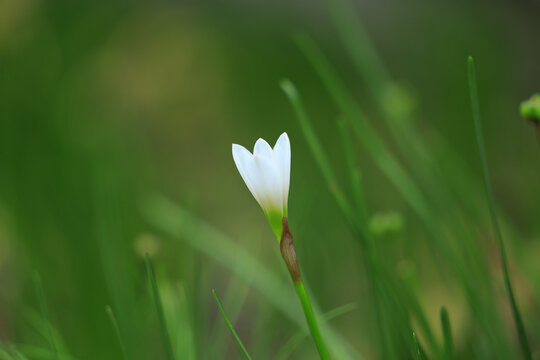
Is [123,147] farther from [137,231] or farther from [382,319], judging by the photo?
[382,319]

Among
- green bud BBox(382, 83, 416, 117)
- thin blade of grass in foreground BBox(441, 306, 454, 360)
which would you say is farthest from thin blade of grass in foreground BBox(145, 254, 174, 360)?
green bud BBox(382, 83, 416, 117)

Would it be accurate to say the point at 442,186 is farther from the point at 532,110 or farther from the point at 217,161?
the point at 217,161

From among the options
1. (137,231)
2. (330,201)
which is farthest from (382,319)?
(137,231)

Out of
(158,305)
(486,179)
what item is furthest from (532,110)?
(158,305)

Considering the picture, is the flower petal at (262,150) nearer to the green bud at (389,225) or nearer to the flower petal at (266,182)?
the flower petal at (266,182)

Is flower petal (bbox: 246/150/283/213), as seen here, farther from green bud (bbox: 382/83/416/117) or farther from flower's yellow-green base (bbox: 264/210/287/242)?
green bud (bbox: 382/83/416/117)

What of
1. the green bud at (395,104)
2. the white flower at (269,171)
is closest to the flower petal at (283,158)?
the white flower at (269,171)
